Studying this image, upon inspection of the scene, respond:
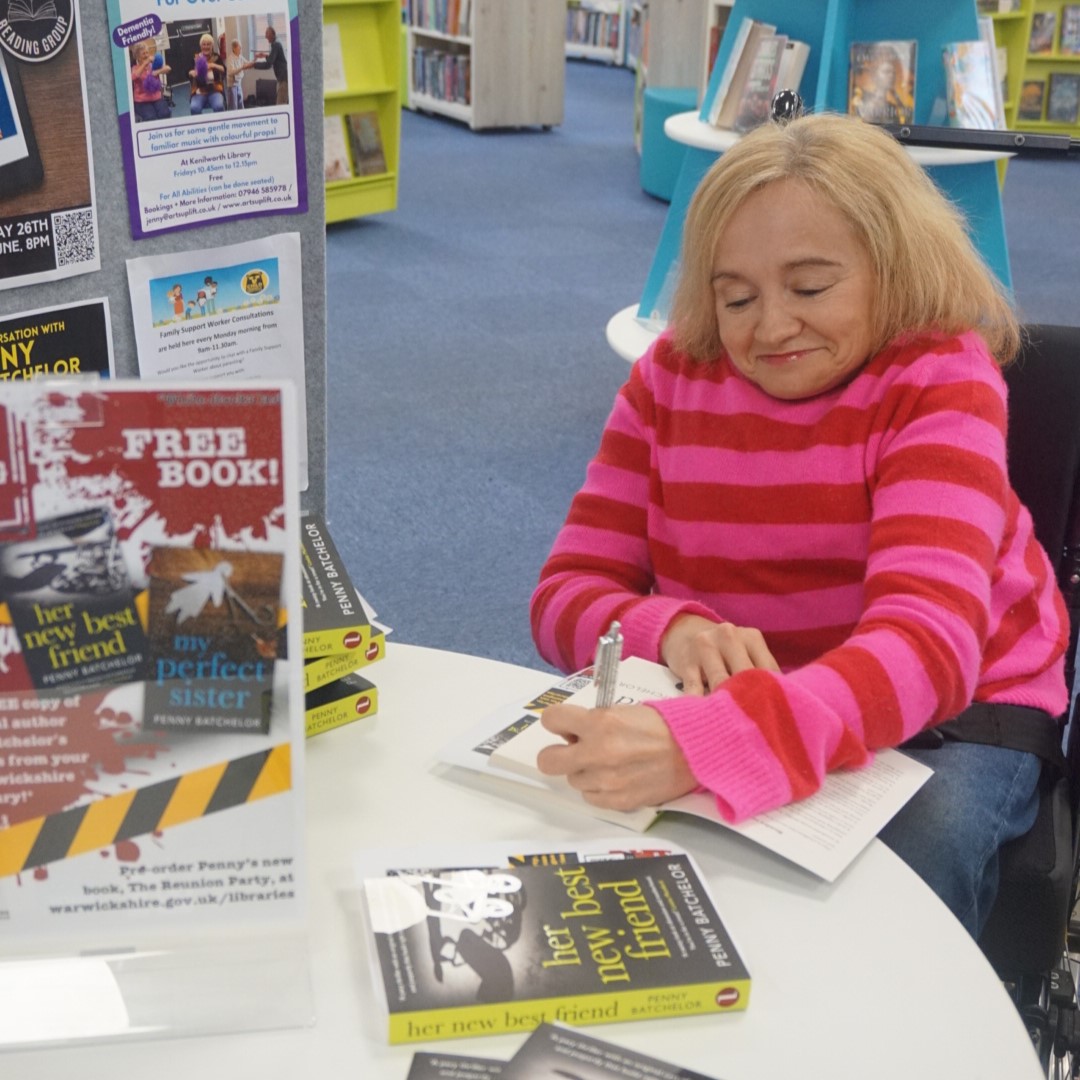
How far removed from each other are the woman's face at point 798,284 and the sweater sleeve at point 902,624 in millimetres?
71

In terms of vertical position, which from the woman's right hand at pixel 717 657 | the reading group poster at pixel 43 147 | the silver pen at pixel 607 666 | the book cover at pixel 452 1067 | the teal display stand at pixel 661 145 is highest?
the reading group poster at pixel 43 147

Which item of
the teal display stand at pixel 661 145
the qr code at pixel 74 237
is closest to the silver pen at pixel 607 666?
the qr code at pixel 74 237

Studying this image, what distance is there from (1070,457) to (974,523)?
26 centimetres

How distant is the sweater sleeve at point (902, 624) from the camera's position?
93cm

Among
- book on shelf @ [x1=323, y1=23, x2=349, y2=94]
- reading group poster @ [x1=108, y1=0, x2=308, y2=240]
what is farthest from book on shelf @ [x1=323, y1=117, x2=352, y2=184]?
reading group poster @ [x1=108, y1=0, x2=308, y2=240]

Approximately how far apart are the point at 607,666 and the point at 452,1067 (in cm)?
33

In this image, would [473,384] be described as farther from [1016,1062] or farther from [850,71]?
[1016,1062]

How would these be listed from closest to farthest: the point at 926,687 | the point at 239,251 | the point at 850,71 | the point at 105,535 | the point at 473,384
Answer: the point at 105,535, the point at 926,687, the point at 239,251, the point at 850,71, the point at 473,384

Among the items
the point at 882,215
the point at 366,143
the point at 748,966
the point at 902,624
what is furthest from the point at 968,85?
the point at 366,143

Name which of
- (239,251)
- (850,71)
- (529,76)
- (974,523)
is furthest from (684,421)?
(529,76)

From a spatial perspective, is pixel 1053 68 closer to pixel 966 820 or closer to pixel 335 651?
pixel 966 820

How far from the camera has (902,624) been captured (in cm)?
106

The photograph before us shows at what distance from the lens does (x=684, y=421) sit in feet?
4.36

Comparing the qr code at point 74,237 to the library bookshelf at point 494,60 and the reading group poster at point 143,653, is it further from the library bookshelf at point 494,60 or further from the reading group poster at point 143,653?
the library bookshelf at point 494,60
